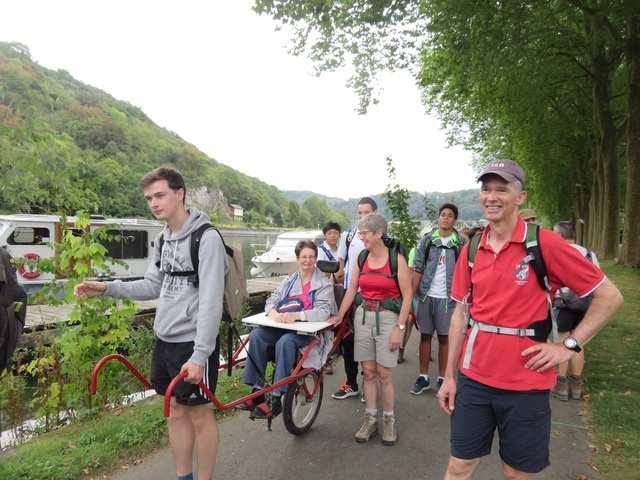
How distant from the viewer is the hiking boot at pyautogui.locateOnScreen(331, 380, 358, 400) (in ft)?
15.8

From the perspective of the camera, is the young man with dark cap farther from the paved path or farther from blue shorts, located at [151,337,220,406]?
blue shorts, located at [151,337,220,406]

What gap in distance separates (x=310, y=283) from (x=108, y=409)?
8.36 feet

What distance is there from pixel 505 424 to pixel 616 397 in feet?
11.8

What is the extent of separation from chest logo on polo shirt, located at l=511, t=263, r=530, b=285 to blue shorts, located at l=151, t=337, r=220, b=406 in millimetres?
1752

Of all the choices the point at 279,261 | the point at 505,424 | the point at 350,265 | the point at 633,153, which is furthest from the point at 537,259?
the point at 279,261

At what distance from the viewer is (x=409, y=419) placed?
4.28 metres

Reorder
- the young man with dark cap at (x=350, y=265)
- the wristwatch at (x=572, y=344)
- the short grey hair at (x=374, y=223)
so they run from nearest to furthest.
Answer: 1. the wristwatch at (x=572, y=344)
2. the short grey hair at (x=374, y=223)
3. the young man with dark cap at (x=350, y=265)

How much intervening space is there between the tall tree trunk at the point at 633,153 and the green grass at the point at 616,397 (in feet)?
23.5

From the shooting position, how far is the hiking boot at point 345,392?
15.8 feet

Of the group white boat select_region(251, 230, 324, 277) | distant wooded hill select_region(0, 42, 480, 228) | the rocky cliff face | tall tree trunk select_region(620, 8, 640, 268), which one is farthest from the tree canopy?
the rocky cliff face

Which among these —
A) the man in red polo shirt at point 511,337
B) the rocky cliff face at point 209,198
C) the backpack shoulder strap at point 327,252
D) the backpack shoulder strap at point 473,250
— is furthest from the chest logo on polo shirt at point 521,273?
the rocky cliff face at point 209,198

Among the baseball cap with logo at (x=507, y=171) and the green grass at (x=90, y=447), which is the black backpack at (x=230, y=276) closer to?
the baseball cap with logo at (x=507, y=171)

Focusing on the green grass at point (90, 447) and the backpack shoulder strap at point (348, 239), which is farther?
the backpack shoulder strap at point (348, 239)

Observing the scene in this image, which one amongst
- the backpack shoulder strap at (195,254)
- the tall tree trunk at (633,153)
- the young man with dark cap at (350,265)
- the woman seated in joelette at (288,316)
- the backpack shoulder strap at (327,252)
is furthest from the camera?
the tall tree trunk at (633,153)
